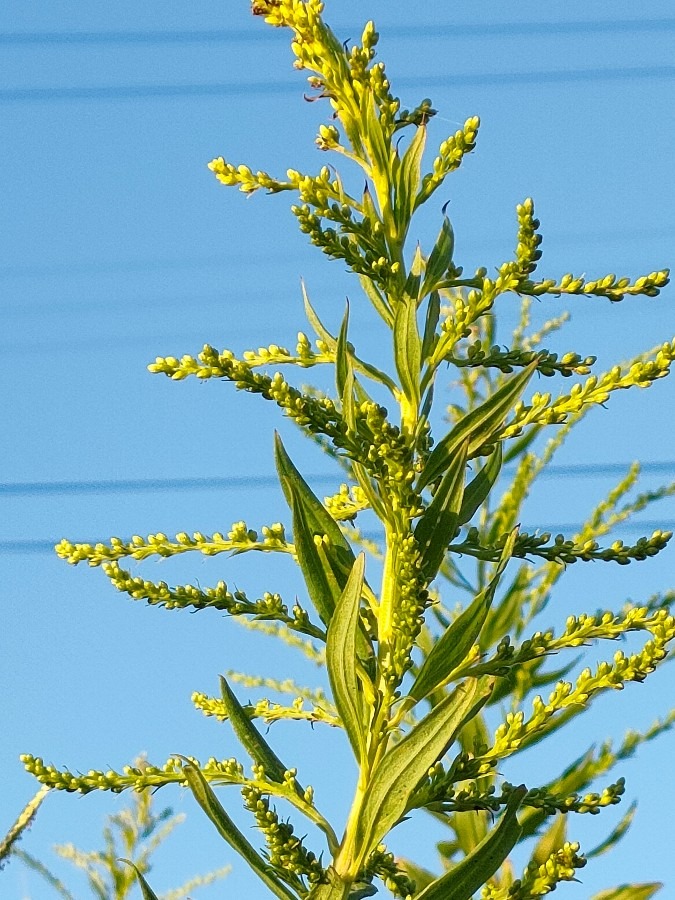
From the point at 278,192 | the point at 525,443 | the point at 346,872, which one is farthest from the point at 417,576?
the point at 525,443

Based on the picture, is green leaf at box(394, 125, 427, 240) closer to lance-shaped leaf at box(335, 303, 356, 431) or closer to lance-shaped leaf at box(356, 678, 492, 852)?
lance-shaped leaf at box(335, 303, 356, 431)

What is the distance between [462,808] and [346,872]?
313 mm

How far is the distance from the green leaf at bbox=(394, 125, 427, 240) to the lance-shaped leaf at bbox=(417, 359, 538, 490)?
1.98ft

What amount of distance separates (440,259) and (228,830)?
1.55m

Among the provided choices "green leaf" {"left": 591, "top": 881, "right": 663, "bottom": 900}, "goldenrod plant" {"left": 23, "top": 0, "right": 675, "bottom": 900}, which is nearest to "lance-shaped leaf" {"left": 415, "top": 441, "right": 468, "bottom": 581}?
"goldenrod plant" {"left": 23, "top": 0, "right": 675, "bottom": 900}

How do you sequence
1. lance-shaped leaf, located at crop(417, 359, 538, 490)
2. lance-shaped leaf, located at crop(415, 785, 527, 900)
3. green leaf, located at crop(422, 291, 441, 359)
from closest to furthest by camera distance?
lance-shaped leaf, located at crop(415, 785, 527, 900), lance-shaped leaf, located at crop(417, 359, 538, 490), green leaf, located at crop(422, 291, 441, 359)

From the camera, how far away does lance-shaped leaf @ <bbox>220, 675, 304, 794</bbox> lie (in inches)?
110

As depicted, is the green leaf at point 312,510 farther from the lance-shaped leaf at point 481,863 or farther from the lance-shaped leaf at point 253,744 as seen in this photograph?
the lance-shaped leaf at point 481,863

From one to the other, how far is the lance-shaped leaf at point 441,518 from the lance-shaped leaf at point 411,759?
1.09 feet

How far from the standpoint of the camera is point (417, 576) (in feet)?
8.87

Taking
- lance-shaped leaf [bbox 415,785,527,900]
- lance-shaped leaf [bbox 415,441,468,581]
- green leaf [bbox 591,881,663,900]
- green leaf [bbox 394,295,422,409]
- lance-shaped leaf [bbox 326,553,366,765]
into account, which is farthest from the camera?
green leaf [bbox 591,881,663,900]

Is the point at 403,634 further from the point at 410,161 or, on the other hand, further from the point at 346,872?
the point at 410,161

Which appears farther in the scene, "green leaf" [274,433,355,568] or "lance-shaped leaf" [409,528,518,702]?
"green leaf" [274,433,355,568]

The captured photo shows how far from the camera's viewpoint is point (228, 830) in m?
2.58
